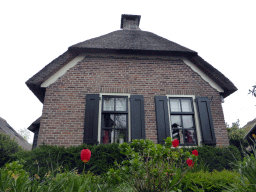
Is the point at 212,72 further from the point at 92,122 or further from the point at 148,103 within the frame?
the point at 92,122

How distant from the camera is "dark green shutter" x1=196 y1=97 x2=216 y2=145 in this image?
5.33 m

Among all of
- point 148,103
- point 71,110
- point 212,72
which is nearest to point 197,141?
point 148,103

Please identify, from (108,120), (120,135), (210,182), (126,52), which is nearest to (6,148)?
(108,120)

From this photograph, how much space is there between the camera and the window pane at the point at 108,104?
563 cm

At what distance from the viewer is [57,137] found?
5137 millimetres

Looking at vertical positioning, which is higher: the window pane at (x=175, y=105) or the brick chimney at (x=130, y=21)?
the brick chimney at (x=130, y=21)

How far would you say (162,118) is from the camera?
18.1ft

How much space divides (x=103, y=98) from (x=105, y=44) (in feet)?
6.91

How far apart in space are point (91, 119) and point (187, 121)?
10.2 feet

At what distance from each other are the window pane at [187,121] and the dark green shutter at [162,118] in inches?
25.8

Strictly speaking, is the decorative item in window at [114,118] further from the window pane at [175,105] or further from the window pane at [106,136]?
the window pane at [175,105]

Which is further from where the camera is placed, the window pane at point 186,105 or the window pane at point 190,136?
the window pane at point 186,105

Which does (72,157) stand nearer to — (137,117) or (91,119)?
(91,119)

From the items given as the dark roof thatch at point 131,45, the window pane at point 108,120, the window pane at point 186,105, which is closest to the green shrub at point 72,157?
the window pane at point 108,120
